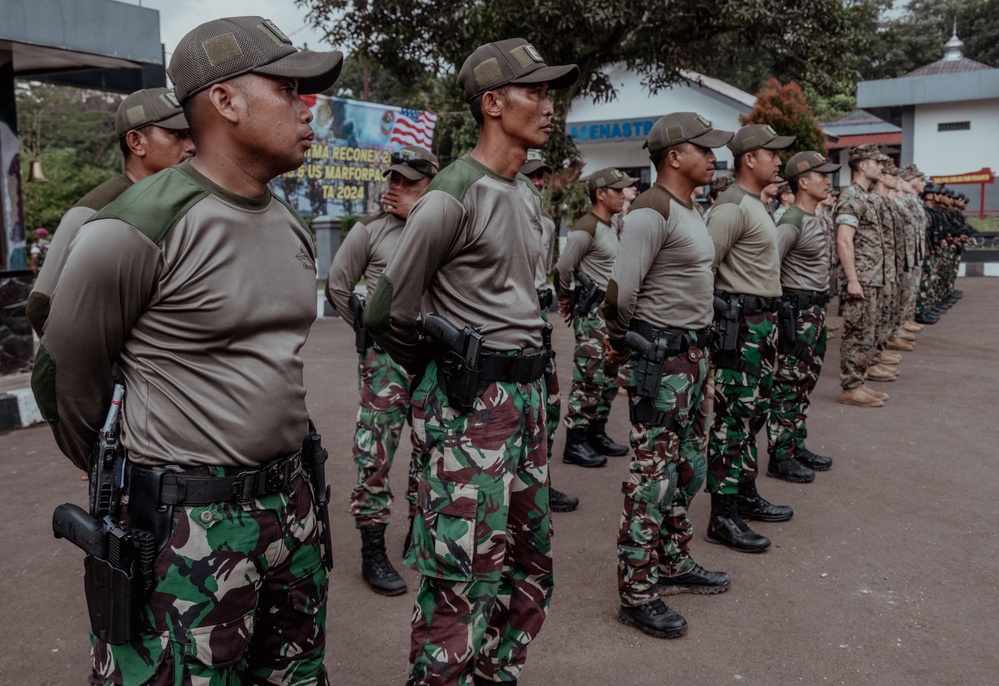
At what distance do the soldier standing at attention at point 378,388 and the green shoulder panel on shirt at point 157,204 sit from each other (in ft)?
6.90

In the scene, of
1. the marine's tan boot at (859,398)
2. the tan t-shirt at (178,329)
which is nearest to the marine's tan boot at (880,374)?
the marine's tan boot at (859,398)

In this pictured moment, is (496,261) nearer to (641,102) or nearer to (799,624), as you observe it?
(799,624)

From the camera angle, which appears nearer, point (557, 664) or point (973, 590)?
point (557, 664)

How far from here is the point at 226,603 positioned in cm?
199

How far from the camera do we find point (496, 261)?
2.84m

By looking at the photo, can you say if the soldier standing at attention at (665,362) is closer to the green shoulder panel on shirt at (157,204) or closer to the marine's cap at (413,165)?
the marine's cap at (413,165)

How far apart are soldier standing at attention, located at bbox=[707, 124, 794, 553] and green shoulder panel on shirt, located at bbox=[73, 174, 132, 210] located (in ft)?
9.48

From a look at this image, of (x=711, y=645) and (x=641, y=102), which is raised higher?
(x=641, y=102)

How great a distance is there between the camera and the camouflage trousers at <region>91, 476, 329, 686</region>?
1.94 m

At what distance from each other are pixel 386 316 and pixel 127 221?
3.53 feet

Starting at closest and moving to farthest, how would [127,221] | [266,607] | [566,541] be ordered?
[127,221] < [266,607] < [566,541]

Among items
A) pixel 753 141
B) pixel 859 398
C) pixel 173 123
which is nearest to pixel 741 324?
pixel 753 141

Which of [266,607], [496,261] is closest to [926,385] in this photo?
[496,261]

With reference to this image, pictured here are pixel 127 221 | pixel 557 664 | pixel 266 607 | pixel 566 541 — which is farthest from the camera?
pixel 566 541
